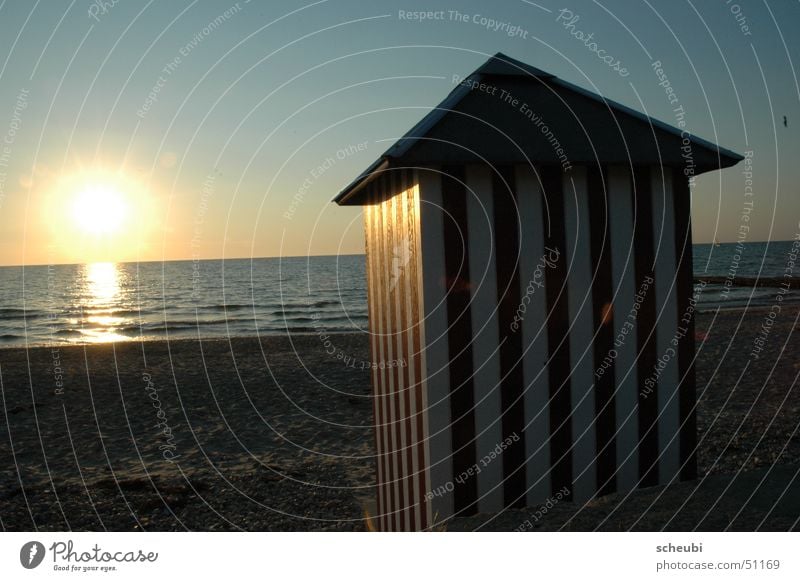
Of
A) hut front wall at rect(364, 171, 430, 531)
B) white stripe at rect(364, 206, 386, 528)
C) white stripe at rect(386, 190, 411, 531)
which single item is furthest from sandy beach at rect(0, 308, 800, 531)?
white stripe at rect(364, 206, 386, 528)

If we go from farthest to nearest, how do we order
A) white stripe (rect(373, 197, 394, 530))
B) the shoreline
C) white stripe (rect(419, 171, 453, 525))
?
the shoreline → white stripe (rect(373, 197, 394, 530)) → white stripe (rect(419, 171, 453, 525))

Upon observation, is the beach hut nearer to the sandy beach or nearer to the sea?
the sandy beach

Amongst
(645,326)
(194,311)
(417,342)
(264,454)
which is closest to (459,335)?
(417,342)

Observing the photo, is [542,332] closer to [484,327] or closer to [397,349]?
[484,327]

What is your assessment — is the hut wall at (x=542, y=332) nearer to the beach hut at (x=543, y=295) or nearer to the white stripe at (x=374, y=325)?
the beach hut at (x=543, y=295)

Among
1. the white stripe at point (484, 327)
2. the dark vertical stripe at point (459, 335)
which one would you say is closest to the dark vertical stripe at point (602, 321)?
the white stripe at point (484, 327)

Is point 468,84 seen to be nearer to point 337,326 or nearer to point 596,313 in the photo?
point 596,313

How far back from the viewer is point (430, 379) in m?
4.04

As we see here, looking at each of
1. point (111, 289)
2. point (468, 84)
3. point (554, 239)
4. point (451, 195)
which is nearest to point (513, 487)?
point (554, 239)

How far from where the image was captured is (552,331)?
4164 mm

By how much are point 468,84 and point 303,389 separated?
37.1 feet

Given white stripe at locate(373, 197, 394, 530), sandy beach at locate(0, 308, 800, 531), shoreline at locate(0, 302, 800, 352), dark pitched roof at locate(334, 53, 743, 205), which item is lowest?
shoreline at locate(0, 302, 800, 352)

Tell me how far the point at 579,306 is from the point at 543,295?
253 millimetres

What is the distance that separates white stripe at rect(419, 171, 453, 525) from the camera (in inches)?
154
